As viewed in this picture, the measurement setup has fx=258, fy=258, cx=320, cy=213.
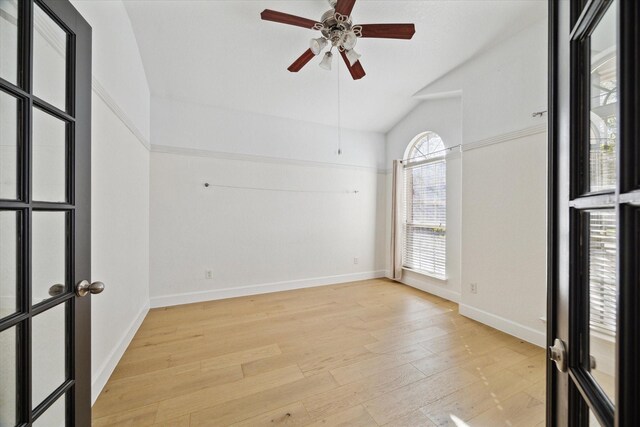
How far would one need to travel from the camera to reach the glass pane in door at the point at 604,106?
500mm

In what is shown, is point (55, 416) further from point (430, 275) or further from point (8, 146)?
point (430, 275)

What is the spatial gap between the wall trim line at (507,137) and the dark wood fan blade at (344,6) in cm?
192

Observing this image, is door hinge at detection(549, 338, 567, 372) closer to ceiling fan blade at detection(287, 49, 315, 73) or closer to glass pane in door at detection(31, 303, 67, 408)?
glass pane in door at detection(31, 303, 67, 408)

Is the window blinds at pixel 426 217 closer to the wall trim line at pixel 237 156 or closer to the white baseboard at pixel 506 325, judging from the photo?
the white baseboard at pixel 506 325

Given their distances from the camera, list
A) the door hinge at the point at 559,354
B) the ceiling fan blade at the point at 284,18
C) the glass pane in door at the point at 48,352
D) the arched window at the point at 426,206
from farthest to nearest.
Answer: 1. the arched window at the point at 426,206
2. the ceiling fan blade at the point at 284,18
3. the glass pane in door at the point at 48,352
4. the door hinge at the point at 559,354

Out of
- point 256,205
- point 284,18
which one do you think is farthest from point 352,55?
point 256,205

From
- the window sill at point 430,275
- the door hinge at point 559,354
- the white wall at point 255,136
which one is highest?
the white wall at point 255,136

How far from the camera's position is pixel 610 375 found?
496 millimetres

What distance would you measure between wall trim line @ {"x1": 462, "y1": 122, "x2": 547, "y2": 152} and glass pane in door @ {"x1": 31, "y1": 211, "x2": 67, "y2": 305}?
3292 millimetres

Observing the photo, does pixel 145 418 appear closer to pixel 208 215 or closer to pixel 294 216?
pixel 208 215

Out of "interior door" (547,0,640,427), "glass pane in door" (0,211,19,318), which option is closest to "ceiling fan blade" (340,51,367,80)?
"interior door" (547,0,640,427)

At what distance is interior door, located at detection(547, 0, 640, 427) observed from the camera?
16.8 inches

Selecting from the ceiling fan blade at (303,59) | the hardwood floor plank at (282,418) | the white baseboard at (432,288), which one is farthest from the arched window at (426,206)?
the hardwood floor plank at (282,418)

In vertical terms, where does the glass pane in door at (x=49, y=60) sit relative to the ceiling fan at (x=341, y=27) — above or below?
below
